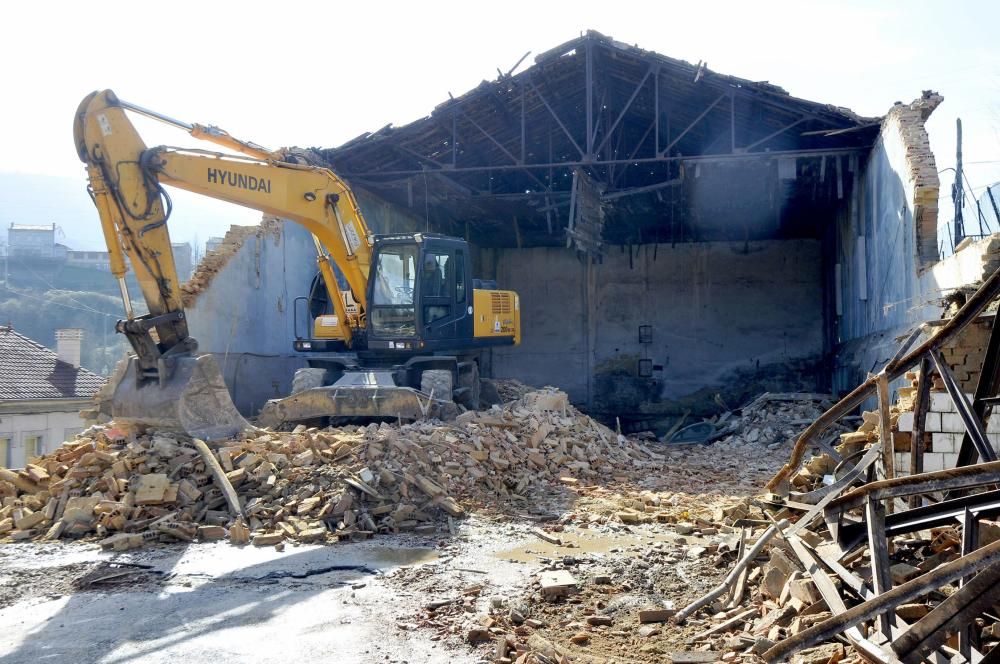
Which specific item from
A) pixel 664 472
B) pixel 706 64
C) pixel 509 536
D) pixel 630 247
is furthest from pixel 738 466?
pixel 630 247

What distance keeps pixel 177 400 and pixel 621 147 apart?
534 inches

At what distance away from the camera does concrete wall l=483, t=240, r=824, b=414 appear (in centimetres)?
2217

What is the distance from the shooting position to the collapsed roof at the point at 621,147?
651 inches

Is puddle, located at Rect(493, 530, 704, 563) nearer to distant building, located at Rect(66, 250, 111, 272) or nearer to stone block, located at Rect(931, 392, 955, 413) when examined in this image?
stone block, located at Rect(931, 392, 955, 413)

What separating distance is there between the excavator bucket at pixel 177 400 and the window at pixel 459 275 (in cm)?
484

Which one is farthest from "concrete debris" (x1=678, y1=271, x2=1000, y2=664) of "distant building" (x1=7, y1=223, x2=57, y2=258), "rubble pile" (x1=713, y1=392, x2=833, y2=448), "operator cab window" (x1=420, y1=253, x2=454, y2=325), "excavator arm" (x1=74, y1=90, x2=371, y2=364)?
"distant building" (x1=7, y1=223, x2=57, y2=258)

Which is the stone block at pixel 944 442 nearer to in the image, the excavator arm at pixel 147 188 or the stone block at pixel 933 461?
the stone block at pixel 933 461

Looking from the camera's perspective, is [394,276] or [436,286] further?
[436,286]

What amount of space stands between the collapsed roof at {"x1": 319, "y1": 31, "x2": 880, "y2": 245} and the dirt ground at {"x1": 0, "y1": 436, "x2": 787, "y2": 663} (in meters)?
9.85

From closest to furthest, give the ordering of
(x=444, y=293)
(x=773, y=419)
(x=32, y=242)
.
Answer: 1. (x=444, y=293)
2. (x=773, y=419)
3. (x=32, y=242)

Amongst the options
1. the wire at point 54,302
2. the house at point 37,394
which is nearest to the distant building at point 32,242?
the wire at point 54,302

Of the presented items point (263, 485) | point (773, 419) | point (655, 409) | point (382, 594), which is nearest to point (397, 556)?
point (382, 594)

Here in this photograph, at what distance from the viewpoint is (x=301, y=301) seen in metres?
17.4

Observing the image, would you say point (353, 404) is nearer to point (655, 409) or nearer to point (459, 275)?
point (459, 275)
